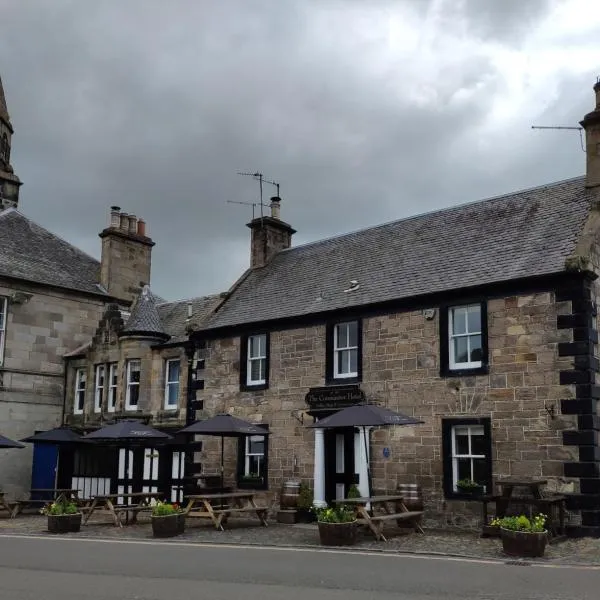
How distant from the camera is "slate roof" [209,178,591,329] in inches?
683

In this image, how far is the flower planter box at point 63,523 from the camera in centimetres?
1698

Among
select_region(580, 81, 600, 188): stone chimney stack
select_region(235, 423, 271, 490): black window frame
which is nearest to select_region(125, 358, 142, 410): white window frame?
select_region(235, 423, 271, 490): black window frame

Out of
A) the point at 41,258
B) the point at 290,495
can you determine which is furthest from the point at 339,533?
the point at 41,258

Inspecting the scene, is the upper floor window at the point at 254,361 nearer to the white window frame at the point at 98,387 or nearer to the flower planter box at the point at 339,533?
the white window frame at the point at 98,387

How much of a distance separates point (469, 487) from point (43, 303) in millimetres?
16948

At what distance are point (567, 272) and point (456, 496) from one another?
529cm

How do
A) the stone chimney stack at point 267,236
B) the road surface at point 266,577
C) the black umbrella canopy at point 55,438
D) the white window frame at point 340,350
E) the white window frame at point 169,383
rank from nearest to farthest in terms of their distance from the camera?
the road surface at point 266,577 < the white window frame at point 340,350 < the black umbrella canopy at point 55,438 < the white window frame at point 169,383 < the stone chimney stack at point 267,236

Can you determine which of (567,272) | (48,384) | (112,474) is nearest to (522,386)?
(567,272)

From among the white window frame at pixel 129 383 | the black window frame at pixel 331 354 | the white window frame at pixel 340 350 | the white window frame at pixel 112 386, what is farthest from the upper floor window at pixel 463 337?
the white window frame at pixel 112 386

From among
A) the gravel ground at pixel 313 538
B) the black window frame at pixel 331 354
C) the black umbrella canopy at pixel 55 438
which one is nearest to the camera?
the gravel ground at pixel 313 538

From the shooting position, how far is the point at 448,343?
681 inches

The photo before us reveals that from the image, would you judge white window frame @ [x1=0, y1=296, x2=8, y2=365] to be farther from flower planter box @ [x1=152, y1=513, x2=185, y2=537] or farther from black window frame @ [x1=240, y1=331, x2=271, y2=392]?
flower planter box @ [x1=152, y1=513, x2=185, y2=537]

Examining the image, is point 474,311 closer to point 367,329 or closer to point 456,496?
point 367,329

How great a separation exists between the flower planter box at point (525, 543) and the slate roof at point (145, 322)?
14782 millimetres
